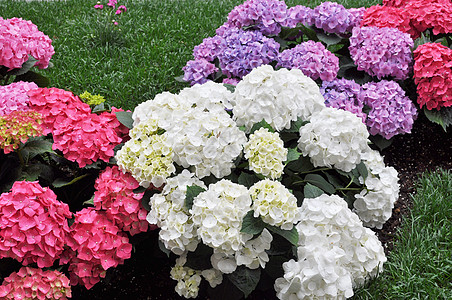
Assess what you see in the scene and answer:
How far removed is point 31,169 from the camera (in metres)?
2.46

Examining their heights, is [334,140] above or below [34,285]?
above

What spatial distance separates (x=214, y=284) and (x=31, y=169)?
3.47ft

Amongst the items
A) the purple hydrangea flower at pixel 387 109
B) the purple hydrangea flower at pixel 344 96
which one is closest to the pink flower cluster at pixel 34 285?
the purple hydrangea flower at pixel 344 96

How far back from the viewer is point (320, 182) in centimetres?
248

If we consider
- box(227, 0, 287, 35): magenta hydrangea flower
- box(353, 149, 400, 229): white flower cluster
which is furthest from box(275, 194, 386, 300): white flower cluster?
box(227, 0, 287, 35): magenta hydrangea flower

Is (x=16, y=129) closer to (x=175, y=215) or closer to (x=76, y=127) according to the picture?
(x=76, y=127)

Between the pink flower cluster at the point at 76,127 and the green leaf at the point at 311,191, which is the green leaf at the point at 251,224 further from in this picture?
the pink flower cluster at the point at 76,127

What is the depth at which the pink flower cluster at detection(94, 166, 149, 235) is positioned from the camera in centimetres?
232

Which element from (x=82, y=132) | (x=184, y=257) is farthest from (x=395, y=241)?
(x=82, y=132)

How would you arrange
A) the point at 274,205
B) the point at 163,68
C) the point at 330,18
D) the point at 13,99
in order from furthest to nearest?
the point at 163,68
the point at 330,18
the point at 13,99
the point at 274,205

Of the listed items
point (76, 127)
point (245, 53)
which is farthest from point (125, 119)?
point (245, 53)

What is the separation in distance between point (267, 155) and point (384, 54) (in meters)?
1.80

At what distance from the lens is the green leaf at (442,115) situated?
3483 millimetres

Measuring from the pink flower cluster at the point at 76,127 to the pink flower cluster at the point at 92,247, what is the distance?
0.28 m
